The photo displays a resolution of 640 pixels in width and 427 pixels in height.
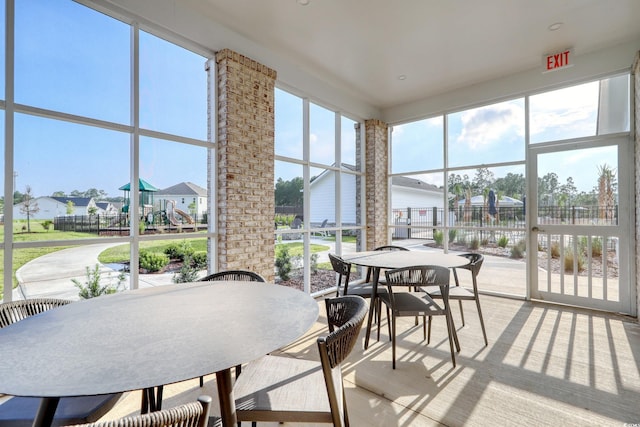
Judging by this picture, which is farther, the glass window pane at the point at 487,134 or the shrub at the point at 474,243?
the shrub at the point at 474,243

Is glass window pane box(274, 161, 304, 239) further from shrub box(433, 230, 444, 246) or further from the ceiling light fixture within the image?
the ceiling light fixture

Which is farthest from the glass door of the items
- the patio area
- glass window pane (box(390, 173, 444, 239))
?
glass window pane (box(390, 173, 444, 239))

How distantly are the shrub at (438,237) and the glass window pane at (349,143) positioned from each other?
1.87 m

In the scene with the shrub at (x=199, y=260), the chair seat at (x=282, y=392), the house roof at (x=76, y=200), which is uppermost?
the house roof at (x=76, y=200)

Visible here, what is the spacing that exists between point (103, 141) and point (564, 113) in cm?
574

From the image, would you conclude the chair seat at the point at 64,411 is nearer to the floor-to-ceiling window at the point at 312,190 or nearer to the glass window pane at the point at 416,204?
the floor-to-ceiling window at the point at 312,190

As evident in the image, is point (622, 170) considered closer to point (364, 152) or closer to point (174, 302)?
point (364, 152)

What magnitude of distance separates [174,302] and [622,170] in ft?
17.4

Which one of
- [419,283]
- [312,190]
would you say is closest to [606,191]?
[419,283]

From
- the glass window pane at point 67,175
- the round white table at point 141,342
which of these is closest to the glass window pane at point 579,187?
the round white table at point 141,342

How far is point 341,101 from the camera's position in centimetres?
512

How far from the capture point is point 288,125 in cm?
437

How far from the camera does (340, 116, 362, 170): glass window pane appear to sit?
5391 mm

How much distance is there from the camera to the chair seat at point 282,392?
1.20 m
